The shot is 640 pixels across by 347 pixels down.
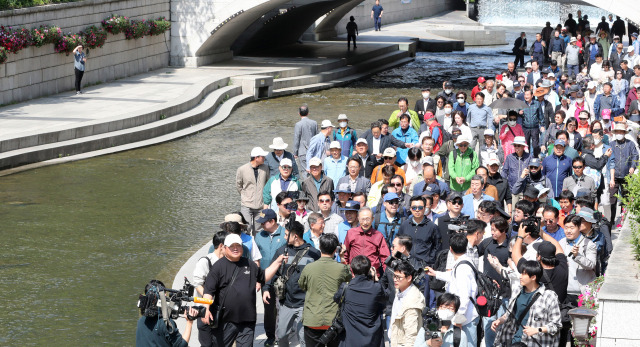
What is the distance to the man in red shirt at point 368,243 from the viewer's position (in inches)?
374

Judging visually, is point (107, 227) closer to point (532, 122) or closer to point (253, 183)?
point (253, 183)

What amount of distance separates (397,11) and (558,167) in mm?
41904

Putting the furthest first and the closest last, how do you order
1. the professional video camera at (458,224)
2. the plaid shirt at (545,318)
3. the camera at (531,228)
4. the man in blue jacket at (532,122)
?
the man in blue jacket at (532,122) → the professional video camera at (458,224) → the camera at (531,228) → the plaid shirt at (545,318)

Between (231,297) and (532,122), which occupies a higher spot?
(532,122)

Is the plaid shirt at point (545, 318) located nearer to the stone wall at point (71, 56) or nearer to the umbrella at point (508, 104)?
the umbrella at point (508, 104)

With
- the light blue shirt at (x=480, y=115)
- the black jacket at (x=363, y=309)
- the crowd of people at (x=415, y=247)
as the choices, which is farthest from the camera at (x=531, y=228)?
the light blue shirt at (x=480, y=115)

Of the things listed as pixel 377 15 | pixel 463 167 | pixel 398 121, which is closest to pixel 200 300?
pixel 463 167

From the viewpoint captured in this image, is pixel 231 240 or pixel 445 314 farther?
pixel 231 240

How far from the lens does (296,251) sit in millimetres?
9000

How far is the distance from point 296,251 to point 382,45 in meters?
31.9

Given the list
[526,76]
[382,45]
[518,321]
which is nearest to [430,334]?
[518,321]

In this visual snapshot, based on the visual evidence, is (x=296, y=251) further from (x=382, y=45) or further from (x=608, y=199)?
(x=382, y=45)

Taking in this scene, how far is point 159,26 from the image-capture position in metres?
30.3

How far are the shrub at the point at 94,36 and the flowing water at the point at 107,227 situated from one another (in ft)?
16.2
